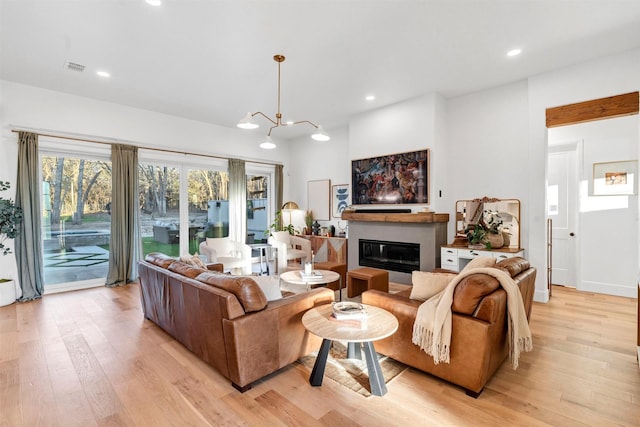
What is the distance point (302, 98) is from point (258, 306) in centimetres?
368

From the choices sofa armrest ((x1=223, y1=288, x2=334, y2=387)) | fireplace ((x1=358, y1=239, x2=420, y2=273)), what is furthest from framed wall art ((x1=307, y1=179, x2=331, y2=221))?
sofa armrest ((x1=223, y1=288, x2=334, y2=387))

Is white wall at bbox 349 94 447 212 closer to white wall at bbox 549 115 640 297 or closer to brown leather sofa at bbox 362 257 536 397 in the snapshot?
white wall at bbox 549 115 640 297

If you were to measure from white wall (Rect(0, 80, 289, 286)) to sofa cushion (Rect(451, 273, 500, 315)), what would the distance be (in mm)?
5509

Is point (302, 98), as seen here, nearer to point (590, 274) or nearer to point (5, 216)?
point (5, 216)

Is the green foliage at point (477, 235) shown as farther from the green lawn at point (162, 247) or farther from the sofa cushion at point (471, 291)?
the green lawn at point (162, 247)

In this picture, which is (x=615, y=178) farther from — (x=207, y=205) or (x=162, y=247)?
(x=162, y=247)

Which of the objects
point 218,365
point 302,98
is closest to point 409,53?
point 302,98

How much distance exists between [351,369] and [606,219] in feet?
15.4

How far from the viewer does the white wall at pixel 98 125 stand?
4195 millimetres

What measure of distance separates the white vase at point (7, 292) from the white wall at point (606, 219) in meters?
8.38

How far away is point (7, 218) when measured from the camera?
3.93 metres

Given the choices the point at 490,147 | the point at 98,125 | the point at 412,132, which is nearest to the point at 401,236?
the point at 412,132

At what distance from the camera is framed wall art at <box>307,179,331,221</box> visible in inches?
269

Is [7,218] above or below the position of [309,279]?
above
